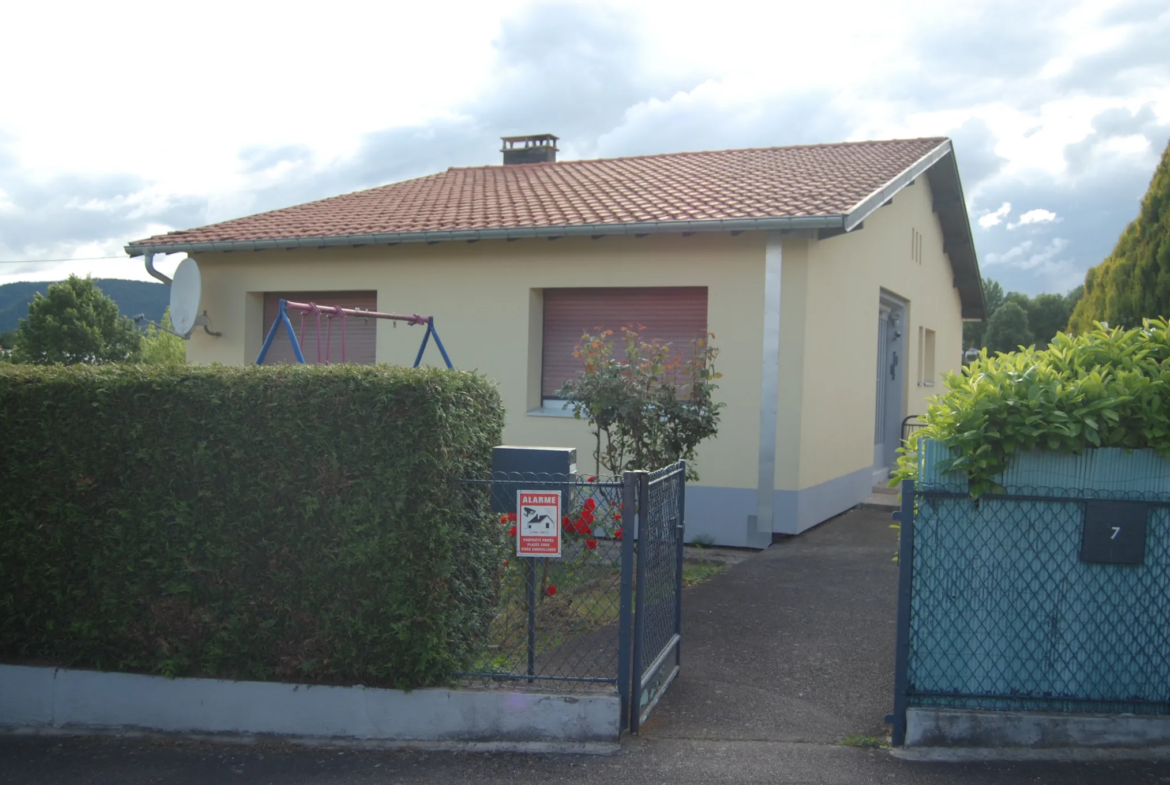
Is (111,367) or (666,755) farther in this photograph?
(111,367)

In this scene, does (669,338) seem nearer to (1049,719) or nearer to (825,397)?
(825,397)

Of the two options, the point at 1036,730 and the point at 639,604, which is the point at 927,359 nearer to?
the point at 1036,730

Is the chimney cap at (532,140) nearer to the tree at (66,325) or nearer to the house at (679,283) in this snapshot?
the house at (679,283)

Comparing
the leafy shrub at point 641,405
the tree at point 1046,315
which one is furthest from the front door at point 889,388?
the tree at point 1046,315

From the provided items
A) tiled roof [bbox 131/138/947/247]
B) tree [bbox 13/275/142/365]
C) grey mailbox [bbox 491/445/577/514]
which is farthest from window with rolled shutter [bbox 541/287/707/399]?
tree [bbox 13/275/142/365]

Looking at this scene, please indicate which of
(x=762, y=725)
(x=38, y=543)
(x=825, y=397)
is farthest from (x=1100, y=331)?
(x=38, y=543)

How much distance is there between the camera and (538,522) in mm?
4992

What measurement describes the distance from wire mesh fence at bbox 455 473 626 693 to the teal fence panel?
63.8 inches

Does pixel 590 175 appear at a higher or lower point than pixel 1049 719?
higher

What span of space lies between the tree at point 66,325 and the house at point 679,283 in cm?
3462

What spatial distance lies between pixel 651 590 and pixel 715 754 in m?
0.89

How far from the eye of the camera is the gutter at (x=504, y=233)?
9.30 m

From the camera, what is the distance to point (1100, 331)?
18.1ft

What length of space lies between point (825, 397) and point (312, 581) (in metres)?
7.04
